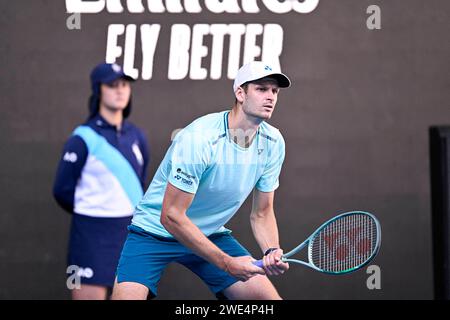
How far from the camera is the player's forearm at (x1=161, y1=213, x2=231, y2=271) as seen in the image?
5.12m

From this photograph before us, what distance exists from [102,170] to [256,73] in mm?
903

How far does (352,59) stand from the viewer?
5.58 meters

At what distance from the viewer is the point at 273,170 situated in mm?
5445

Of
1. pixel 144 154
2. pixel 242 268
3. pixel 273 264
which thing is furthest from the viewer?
pixel 144 154

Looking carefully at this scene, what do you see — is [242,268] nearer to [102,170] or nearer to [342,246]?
[342,246]

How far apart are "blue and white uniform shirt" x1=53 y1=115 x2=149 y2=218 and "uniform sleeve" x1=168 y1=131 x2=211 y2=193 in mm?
285

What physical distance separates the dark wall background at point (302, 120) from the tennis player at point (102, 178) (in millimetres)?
66

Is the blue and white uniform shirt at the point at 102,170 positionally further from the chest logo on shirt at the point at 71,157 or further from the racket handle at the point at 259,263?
the racket handle at the point at 259,263

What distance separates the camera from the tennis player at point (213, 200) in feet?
16.8

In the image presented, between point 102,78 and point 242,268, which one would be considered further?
point 102,78

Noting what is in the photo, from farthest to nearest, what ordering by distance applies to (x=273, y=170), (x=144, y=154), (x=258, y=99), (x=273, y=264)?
1. (x=144, y=154)
2. (x=273, y=170)
3. (x=258, y=99)
4. (x=273, y=264)

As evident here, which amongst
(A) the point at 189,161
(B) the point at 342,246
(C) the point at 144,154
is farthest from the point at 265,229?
(C) the point at 144,154
